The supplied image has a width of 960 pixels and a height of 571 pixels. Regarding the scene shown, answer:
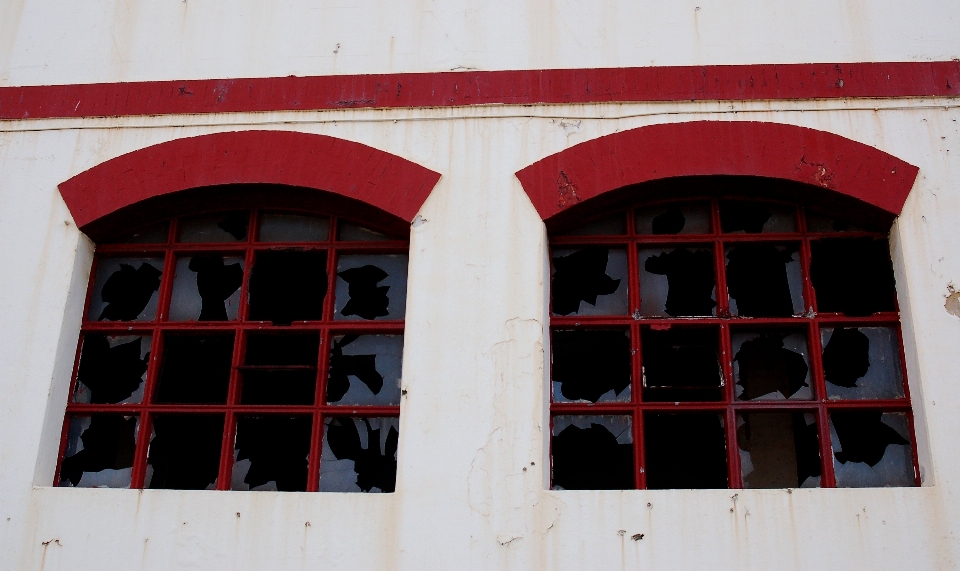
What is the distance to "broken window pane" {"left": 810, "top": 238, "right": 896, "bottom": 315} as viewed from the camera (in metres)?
4.80

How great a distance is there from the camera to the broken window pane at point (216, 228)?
209 inches

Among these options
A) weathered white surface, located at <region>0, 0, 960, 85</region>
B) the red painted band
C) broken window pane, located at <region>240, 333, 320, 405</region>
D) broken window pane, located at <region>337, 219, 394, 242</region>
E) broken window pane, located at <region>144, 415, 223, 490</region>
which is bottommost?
broken window pane, located at <region>144, 415, 223, 490</region>

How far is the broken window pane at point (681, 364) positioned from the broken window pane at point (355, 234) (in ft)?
5.20

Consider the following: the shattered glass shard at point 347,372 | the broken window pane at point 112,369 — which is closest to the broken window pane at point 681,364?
the shattered glass shard at point 347,372

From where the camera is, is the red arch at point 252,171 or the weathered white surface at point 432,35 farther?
the weathered white surface at point 432,35

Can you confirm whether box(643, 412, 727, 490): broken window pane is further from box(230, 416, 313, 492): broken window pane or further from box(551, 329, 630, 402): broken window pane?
→ box(230, 416, 313, 492): broken window pane

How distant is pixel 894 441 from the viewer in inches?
180

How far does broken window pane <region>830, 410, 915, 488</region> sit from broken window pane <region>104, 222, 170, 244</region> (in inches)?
151

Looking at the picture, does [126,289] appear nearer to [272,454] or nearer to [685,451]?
[272,454]

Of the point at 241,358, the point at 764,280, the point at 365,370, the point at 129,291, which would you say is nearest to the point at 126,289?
the point at 129,291

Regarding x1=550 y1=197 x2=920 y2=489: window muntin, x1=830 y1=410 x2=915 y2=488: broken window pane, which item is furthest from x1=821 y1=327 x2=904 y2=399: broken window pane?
x1=830 y1=410 x2=915 y2=488: broken window pane

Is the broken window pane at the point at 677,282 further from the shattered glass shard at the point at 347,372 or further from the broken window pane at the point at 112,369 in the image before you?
the broken window pane at the point at 112,369

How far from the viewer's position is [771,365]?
4.75 metres

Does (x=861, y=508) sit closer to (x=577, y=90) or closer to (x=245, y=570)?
(x=577, y=90)
